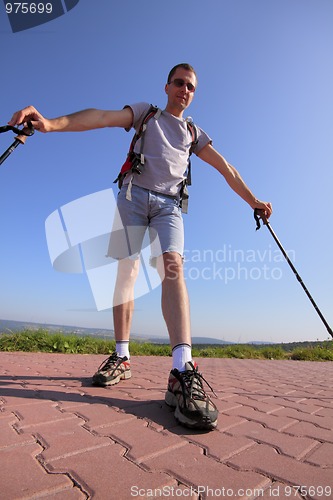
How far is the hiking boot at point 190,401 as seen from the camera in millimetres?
1502

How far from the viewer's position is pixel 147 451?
123 centimetres

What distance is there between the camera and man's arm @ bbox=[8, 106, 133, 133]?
5.55 feet

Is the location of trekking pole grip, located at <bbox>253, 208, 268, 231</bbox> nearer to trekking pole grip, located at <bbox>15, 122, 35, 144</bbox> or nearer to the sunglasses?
the sunglasses

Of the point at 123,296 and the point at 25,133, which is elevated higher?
the point at 25,133

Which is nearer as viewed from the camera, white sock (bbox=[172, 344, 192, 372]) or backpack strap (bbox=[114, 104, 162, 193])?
white sock (bbox=[172, 344, 192, 372])

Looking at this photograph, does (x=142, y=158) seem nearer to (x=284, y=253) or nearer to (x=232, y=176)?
(x=232, y=176)

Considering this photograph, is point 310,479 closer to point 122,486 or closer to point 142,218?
point 122,486

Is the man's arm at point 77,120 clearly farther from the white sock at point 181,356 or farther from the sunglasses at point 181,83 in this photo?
the white sock at point 181,356

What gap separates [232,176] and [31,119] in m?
1.75

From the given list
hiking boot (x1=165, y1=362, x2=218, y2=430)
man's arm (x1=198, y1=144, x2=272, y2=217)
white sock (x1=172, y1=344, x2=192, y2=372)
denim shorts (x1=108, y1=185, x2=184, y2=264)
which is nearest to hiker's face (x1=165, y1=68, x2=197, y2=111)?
man's arm (x1=198, y1=144, x2=272, y2=217)

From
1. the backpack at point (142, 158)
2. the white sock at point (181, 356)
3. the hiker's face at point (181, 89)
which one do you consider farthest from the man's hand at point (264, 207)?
the white sock at point (181, 356)

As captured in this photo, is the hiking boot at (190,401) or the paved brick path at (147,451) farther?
the hiking boot at (190,401)

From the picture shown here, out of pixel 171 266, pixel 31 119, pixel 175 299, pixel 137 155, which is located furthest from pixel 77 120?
pixel 175 299

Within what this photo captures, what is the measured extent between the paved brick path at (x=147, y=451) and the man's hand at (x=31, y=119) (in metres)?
1.50
